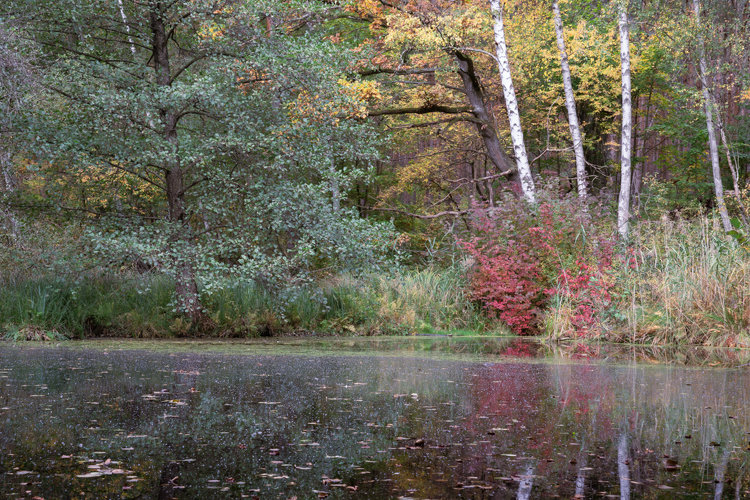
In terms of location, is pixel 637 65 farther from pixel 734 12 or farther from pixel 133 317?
pixel 133 317

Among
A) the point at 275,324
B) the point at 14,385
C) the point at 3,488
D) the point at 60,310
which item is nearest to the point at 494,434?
the point at 3,488

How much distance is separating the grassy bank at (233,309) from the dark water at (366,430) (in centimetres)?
354

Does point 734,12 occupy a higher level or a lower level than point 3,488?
higher

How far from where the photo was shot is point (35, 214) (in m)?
10.4

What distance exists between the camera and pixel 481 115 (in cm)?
1838

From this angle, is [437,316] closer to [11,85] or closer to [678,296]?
[678,296]

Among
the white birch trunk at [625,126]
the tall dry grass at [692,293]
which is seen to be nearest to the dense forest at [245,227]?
the tall dry grass at [692,293]

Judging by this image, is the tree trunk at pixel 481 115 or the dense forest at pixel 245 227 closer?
the dense forest at pixel 245 227

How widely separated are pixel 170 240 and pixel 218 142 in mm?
1696

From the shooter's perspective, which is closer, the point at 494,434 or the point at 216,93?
the point at 494,434

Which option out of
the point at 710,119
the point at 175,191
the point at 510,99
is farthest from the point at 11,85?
the point at 710,119

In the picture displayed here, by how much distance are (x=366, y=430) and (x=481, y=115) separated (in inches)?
609

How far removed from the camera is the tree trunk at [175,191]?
10.1 metres

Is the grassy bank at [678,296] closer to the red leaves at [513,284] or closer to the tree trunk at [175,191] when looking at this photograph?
the red leaves at [513,284]
